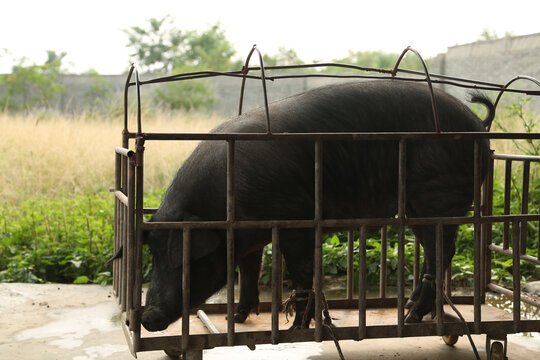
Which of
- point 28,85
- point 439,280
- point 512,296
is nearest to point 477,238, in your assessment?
point 439,280

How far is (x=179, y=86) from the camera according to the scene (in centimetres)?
1998

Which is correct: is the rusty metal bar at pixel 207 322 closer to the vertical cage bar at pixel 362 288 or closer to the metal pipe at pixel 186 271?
the metal pipe at pixel 186 271

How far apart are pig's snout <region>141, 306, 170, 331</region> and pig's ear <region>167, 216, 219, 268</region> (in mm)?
205

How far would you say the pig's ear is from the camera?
3074 millimetres

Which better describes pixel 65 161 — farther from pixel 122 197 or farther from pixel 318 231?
pixel 318 231

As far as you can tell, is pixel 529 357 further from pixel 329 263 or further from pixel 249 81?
pixel 249 81

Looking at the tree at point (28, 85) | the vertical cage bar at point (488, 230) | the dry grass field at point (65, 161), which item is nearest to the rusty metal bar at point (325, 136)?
the vertical cage bar at point (488, 230)

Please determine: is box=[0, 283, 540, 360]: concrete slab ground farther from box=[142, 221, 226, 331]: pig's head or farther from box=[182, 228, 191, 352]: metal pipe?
box=[182, 228, 191, 352]: metal pipe

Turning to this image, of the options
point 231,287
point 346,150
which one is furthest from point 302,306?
point 346,150

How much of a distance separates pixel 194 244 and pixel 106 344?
128 cm

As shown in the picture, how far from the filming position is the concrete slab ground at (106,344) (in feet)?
12.3

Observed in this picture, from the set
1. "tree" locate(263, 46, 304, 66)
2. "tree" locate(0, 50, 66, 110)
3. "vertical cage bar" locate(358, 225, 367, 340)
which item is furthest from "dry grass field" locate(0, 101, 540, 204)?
"tree" locate(263, 46, 304, 66)

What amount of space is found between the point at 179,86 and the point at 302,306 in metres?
17.2

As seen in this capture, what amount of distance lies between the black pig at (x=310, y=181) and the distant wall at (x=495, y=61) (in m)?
8.76
